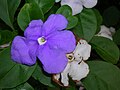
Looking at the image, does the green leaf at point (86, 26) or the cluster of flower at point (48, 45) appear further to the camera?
the green leaf at point (86, 26)

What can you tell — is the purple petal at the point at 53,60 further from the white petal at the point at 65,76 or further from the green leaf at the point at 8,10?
the green leaf at the point at 8,10

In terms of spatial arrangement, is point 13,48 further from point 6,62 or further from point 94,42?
point 94,42

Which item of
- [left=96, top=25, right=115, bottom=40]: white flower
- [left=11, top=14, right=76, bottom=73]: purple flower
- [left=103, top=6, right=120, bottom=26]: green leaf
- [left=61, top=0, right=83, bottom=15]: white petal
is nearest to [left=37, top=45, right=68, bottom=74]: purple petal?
[left=11, top=14, right=76, bottom=73]: purple flower

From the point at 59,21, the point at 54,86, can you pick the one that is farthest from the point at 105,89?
the point at 59,21

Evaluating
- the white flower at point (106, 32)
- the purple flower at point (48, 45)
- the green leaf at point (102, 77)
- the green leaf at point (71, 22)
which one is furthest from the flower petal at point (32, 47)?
the white flower at point (106, 32)

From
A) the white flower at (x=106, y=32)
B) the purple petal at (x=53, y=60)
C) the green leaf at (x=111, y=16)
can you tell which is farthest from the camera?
the green leaf at (x=111, y=16)

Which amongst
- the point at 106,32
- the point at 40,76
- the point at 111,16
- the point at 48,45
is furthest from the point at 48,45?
the point at 111,16
